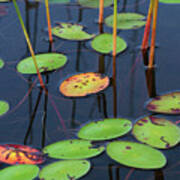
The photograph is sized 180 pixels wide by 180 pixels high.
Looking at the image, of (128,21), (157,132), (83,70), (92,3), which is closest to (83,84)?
(83,70)

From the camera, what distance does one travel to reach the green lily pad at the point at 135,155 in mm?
1099

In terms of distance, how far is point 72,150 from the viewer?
1.15 m

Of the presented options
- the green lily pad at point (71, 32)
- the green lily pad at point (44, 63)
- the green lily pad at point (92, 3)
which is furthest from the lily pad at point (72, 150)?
the green lily pad at point (92, 3)

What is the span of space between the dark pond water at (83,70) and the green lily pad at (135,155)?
0.10ft

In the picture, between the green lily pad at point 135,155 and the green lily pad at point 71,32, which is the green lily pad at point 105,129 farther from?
the green lily pad at point 71,32

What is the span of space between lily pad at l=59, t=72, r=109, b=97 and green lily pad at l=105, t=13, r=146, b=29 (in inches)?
16.1

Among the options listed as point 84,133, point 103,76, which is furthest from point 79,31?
point 84,133

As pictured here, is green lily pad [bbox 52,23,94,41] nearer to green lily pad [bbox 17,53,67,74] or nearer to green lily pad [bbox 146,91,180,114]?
green lily pad [bbox 17,53,67,74]

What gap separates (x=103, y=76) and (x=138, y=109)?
224mm

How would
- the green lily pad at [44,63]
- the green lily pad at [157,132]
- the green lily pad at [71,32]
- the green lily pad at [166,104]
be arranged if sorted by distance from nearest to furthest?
1. the green lily pad at [157,132]
2. the green lily pad at [166,104]
3. the green lily pad at [44,63]
4. the green lily pad at [71,32]

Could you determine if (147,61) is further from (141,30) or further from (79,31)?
(79,31)

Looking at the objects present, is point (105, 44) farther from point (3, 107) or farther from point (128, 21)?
point (3, 107)

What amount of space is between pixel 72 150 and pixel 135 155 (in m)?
0.19

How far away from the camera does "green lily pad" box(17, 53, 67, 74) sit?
153 cm
